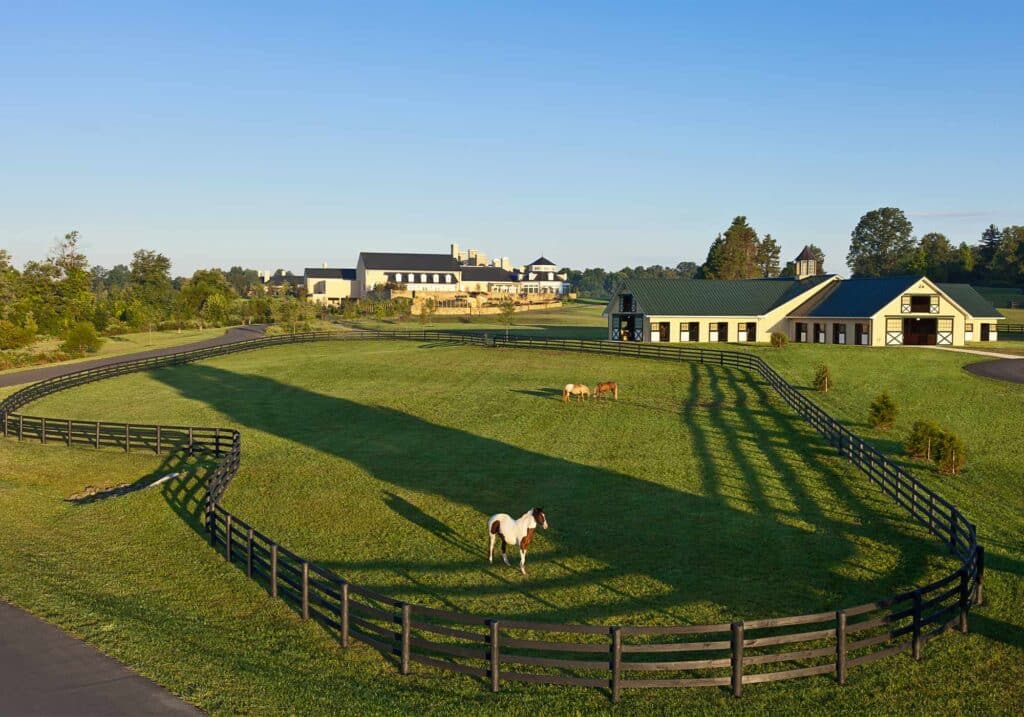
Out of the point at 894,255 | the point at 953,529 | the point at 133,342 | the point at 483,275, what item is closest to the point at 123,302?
the point at 133,342

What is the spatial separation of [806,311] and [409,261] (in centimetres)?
9182

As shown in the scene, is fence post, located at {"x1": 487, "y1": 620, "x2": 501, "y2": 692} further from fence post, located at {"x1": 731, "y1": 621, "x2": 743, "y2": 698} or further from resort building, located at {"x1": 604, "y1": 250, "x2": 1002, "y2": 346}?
resort building, located at {"x1": 604, "y1": 250, "x2": 1002, "y2": 346}

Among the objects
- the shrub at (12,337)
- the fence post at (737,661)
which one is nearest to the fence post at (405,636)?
the fence post at (737,661)

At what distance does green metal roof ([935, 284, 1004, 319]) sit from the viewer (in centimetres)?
6525

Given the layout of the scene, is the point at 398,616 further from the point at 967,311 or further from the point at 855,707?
the point at 967,311

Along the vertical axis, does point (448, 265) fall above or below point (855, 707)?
above

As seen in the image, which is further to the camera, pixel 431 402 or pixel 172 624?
pixel 431 402

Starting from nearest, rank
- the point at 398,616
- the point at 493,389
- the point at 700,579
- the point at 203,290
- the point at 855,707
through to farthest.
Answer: the point at 855,707 → the point at 398,616 → the point at 700,579 → the point at 493,389 → the point at 203,290

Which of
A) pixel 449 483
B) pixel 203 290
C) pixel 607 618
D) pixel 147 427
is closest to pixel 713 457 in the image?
pixel 449 483

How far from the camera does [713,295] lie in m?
69.2

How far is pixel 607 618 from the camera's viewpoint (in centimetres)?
1423

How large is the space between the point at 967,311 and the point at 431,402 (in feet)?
160

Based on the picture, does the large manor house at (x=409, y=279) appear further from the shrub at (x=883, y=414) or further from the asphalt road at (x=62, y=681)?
the asphalt road at (x=62, y=681)

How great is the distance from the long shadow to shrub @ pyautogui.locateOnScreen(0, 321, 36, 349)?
4834 centimetres
